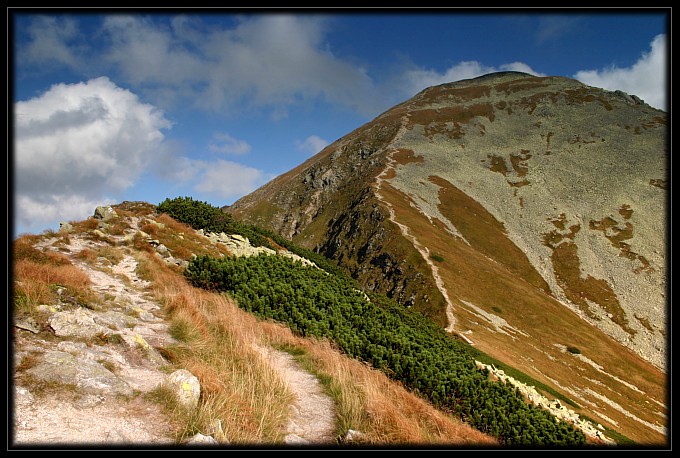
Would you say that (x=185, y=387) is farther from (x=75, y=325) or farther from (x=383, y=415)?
(x=383, y=415)

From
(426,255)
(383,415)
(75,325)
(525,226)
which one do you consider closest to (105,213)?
(75,325)

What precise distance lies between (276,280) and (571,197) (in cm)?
11527

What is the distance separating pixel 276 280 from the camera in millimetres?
16172

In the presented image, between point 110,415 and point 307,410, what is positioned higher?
point 307,410

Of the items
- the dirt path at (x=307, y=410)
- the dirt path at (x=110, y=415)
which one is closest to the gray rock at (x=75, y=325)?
the dirt path at (x=110, y=415)

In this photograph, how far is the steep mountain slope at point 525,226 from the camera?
47.5 m

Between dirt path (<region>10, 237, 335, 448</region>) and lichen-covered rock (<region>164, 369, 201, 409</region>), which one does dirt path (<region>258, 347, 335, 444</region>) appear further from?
lichen-covered rock (<region>164, 369, 201, 409</region>)

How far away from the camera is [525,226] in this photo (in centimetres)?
9400

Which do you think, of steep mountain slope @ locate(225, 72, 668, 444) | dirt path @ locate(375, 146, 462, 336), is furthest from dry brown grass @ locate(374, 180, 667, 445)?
dirt path @ locate(375, 146, 462, 336)

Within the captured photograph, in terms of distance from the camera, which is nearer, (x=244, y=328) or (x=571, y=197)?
(x=244, y=328)

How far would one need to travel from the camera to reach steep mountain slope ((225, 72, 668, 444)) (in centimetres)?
4747

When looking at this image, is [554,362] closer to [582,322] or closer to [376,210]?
[582,322]
